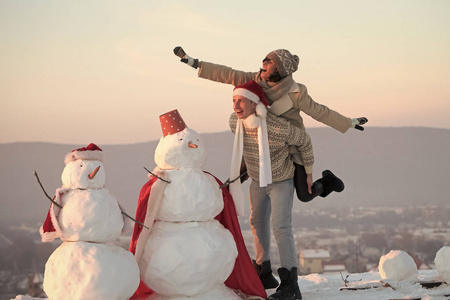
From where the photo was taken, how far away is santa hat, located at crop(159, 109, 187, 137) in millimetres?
3773

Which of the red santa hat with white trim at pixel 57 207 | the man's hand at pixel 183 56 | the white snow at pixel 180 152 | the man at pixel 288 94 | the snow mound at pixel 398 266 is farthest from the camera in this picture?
the snow mound at pixel 398 266

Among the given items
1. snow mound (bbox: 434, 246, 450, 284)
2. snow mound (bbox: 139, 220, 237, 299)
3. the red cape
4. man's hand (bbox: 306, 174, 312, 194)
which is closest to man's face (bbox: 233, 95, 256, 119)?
the red cape

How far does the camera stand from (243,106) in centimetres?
388

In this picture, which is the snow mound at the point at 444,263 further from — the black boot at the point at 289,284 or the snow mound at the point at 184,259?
the snow mound at the point at 184,259

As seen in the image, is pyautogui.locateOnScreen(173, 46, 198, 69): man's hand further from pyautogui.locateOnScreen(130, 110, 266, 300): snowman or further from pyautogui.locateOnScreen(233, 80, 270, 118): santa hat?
pyautogui.locateOnScreen(130, 110, 266, 300): snowman

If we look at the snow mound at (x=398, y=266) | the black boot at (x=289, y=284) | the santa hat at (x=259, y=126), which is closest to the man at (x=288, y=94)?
the santa hat at (x=259, y=126)

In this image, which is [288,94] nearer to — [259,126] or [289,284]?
[259,126]

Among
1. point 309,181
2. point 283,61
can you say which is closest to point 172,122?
point 283,61

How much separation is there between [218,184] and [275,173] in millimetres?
391

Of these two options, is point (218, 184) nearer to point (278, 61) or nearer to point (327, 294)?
point (278, 61)

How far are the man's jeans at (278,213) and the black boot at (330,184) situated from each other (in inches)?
12.3

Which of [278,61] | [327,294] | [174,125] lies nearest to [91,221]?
[174,125]

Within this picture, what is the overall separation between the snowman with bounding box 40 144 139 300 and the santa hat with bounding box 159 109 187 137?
0.47m

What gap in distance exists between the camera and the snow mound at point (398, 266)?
4.58 meters
